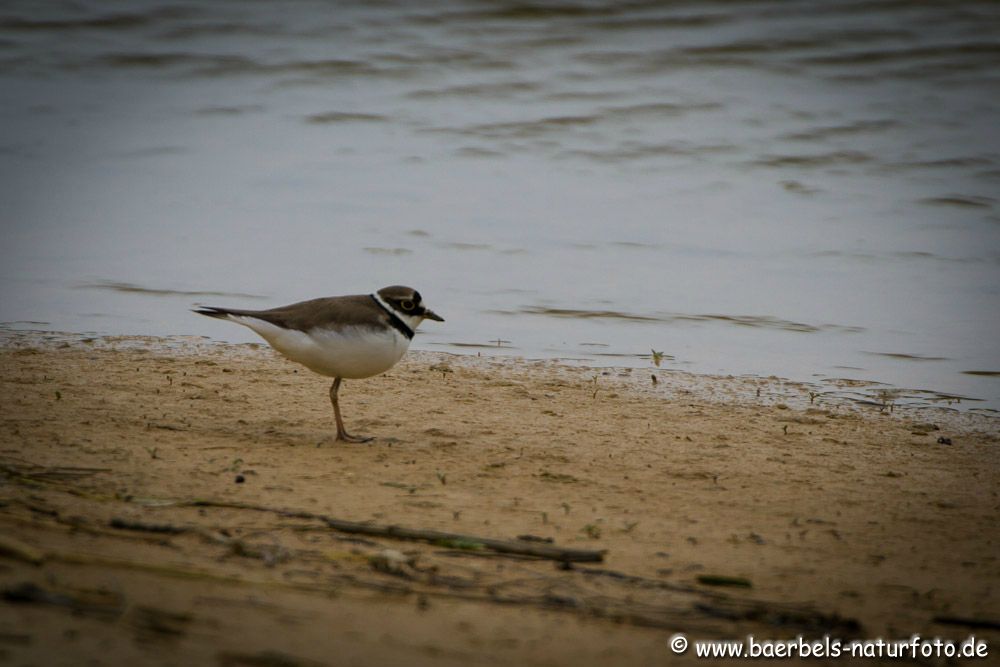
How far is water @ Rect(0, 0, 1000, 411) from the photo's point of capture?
9508mm

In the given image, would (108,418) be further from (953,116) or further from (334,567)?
(953,116)

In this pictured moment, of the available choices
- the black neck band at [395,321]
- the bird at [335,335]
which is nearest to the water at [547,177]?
the black neck band at [395,321]

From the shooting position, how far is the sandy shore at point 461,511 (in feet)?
12.0

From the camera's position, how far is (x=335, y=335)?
21.4 feet

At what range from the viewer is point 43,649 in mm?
3213

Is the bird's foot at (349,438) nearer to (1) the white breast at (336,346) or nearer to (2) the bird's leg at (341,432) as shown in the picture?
(2) the bird's leg at (341,432)

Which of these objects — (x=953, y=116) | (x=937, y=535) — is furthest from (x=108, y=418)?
(x=953, y=116)

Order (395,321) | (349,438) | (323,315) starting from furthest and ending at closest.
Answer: (395,321) < (323,315) < (349,438)

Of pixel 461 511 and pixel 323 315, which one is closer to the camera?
pixel 461 511

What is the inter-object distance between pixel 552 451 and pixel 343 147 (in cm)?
990

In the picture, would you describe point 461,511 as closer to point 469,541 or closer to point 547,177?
point 469,541

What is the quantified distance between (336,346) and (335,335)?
65 mm

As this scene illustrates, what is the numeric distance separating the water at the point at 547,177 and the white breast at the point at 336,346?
2166 mm

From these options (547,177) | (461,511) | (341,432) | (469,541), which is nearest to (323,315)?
(341,432)
